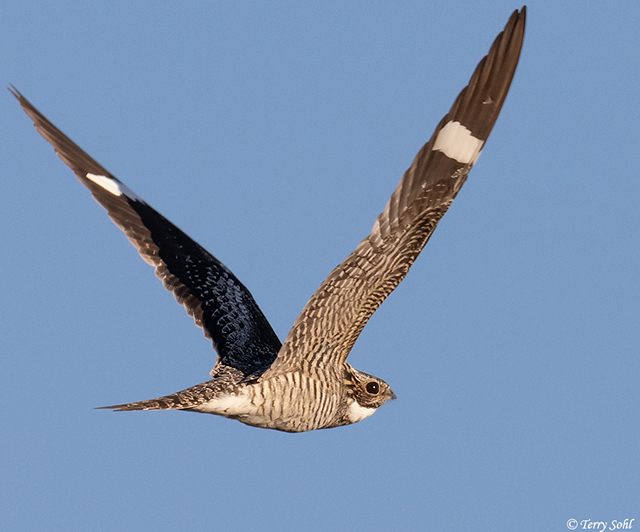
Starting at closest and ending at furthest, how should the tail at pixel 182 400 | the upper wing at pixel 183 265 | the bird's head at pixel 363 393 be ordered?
the tail at pixel 182 400
the bird's head at pixel 363 393
the upper wing at pixel 183 265

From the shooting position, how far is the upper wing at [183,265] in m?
8.00

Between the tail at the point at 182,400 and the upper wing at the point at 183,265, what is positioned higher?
the upper wing at the point at 183,265

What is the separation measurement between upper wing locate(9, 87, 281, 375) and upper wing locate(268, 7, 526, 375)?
1529 millimetres

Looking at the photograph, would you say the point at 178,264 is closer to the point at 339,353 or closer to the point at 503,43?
the point at 339,353

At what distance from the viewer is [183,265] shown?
827cm

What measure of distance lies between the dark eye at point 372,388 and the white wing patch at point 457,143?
2221 mm

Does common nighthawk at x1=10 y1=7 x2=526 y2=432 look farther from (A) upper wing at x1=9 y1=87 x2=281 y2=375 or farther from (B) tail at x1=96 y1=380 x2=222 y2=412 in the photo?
(A) upper wing at x1=9 y1=87 x2=281 y2=375

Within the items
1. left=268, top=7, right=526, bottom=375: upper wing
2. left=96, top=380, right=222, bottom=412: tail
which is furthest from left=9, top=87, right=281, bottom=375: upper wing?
left=268, top=7, right=526, bottom=375: upper wing

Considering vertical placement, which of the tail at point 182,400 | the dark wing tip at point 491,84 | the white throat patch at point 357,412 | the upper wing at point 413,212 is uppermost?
the dark wing tip at point 491,84

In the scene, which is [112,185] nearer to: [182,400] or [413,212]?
[182,400]

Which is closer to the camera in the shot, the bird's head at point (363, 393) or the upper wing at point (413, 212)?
the upper wing at point (413, 212)

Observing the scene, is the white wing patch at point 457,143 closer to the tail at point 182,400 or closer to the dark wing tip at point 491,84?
the dark wing tip at point 491,84

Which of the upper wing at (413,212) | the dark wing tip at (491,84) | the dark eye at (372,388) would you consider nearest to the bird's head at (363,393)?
the dark eye at (372,388)

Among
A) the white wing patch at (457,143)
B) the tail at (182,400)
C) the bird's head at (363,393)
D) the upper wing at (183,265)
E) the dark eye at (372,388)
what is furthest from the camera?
the upper wing at (183,265)
